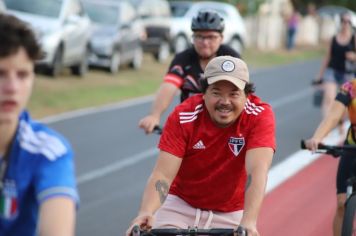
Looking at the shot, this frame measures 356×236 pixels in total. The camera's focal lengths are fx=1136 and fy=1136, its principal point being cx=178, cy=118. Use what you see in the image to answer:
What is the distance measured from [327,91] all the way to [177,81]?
8981 mm

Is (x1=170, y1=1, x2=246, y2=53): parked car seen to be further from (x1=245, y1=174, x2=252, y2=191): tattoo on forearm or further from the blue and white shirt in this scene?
the blue and white shirt

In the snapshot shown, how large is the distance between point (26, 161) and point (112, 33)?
24.8 m

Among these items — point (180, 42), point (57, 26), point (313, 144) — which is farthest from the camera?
point (180, 42)

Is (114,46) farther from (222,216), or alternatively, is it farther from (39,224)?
(39,224)

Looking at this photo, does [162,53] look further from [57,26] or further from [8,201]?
[8,201]

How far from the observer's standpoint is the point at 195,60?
8.61 m

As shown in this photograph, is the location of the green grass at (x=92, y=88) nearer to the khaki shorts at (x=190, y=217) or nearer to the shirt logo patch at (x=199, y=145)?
the khaki shorts at (x=190, y=217)

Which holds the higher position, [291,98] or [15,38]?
[15,38]

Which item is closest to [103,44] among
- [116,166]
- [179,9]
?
[179,9]

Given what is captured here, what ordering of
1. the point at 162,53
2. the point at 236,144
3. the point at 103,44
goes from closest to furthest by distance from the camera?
the point at 236,144
the point at 103,44
the point at 162,53

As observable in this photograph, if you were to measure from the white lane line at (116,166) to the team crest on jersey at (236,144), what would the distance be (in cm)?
710

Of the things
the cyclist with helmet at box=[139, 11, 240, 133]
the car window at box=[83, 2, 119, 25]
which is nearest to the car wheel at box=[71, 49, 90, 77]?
the car window at box=[83, 2, 119, 25]

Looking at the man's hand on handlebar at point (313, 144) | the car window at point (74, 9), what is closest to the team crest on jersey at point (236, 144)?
the man's hand on handlebar at point (313, 144)

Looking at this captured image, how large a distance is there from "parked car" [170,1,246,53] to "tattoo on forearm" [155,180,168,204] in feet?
97.3
